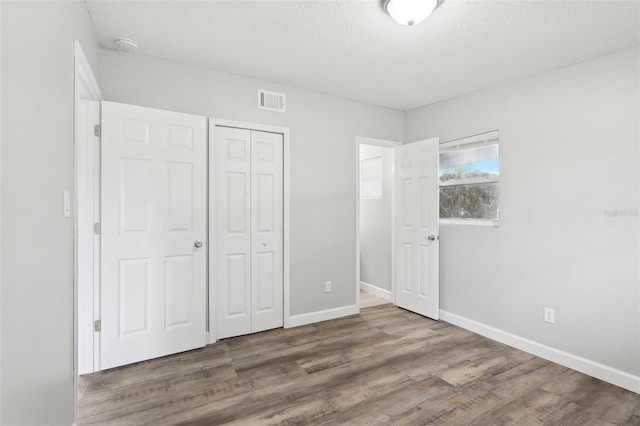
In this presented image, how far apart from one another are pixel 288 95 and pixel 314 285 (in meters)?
2.10

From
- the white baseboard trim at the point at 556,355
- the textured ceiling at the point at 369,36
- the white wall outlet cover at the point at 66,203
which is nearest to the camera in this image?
the white wall outlet cover at the point at 66,203

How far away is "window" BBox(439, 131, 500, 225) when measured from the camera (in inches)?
132

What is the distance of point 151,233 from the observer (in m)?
2.70

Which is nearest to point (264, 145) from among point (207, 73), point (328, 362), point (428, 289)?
point (207, 73)

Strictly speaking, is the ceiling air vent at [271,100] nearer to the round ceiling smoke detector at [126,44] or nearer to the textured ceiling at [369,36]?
the textured ceiling at [369,36]

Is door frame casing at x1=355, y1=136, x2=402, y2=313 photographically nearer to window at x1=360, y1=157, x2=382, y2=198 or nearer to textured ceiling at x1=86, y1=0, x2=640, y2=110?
window at x1=360, y1=157, x2=382, y2=198

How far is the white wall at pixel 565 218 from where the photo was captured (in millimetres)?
2463

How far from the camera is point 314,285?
3.66 m

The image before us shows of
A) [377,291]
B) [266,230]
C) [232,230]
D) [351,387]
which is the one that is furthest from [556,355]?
[232,230]

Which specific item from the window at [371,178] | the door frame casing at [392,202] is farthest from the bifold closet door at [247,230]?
the window at [371,178]

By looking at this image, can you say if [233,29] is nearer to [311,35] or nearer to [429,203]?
[311,35]

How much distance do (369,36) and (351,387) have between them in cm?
258

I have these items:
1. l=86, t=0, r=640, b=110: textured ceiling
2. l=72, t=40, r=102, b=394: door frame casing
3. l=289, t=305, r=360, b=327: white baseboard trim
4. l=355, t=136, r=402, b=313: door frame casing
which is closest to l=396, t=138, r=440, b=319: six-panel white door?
l=355, t=136, r=402, b=313: door frame casing

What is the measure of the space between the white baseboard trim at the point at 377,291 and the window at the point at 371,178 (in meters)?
1.37
